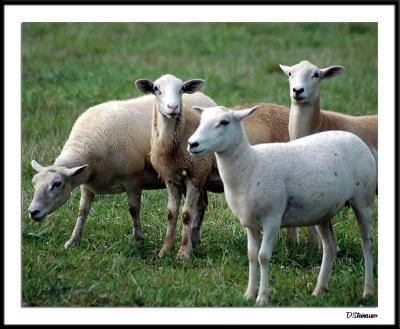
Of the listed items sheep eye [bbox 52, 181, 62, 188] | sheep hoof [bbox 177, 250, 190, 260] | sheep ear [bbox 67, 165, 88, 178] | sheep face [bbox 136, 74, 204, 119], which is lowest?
sheep hoof [bbox 177, 250, 190, 260]

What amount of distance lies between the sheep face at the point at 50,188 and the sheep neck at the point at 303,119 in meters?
2.13

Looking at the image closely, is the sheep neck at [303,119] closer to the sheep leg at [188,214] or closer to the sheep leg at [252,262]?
the sheep leg at [188,214]

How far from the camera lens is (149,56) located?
1652cm

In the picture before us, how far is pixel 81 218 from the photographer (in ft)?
28.0

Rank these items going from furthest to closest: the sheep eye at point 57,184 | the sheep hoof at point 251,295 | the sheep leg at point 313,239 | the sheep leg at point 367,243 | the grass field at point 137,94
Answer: the sheep leg at point 313,239 < the sheep eye at point 57,184 < the sheep leg at point 367,243 < the grass field at point 137,94 < the sheep hoof at point 251,295

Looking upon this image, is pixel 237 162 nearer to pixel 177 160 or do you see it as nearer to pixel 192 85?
pixel 177 160

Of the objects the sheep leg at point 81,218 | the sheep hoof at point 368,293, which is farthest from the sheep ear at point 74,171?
the sheep hoof at point 368,293

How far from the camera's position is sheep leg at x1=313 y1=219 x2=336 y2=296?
7141 millimetres

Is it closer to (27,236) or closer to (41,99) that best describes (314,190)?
(27,236)

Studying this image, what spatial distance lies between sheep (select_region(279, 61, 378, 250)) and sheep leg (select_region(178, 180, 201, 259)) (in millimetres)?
1087

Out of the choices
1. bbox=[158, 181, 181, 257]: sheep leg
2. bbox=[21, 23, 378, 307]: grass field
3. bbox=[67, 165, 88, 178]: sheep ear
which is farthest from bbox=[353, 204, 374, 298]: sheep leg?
bbox=[67, 165, 88, 178]: sheep ear

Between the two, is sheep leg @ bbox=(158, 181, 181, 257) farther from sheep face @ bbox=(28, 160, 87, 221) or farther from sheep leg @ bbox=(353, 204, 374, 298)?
sheep leg @ bbox=(353, 204, 374, 298)

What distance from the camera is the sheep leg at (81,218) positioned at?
8321 mm

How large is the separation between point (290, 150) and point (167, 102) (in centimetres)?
143
